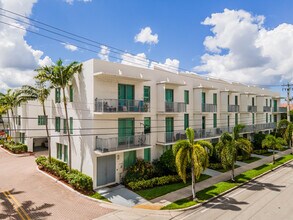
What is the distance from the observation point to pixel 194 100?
24703 millimetres

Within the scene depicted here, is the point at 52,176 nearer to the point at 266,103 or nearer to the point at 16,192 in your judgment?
the point at 16,192

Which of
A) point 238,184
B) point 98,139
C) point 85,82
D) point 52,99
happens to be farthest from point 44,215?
point 238,184

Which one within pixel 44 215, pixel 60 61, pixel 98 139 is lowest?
pixel 44 215

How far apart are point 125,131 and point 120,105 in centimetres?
252

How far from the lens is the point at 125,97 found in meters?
18.8

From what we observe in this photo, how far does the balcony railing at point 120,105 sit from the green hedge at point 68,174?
5.40m

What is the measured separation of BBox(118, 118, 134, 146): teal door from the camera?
17920 mm

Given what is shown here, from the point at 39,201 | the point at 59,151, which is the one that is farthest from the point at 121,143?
the point at 59,151

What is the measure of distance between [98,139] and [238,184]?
40.6 ft

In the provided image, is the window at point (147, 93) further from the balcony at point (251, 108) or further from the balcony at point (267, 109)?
the balcony at point (267, 109)

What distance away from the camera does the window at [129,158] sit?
61.0 feet

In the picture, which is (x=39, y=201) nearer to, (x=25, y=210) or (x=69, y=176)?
(x=25, y=210)

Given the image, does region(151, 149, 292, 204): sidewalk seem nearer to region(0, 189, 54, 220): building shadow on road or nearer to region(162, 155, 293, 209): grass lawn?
region(162, 155, 293, 209): grass lawn

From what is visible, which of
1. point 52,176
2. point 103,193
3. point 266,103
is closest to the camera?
point 103,193
